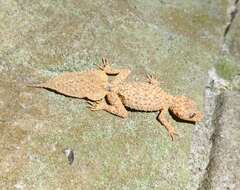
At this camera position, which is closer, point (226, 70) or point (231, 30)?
point (226, 70)

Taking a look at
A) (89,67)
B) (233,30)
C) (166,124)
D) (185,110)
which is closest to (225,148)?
(185,110)

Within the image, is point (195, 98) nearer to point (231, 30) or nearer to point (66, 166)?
point (231, 30)

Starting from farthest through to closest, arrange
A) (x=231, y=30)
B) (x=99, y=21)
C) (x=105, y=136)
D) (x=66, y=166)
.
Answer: (x=231, y=30), (x=99, y=21), (x=105, y=136), (x=66, y=166)

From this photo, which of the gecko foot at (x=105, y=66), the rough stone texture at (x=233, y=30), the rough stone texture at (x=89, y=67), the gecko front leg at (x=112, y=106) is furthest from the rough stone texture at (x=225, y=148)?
the gecko foot at (x=105, y=66)

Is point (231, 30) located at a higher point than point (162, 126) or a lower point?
higher

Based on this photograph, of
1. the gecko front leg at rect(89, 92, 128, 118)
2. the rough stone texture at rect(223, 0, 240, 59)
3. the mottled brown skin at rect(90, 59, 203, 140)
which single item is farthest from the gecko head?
the rough stone texture at rect(223, 0, 240, 59)

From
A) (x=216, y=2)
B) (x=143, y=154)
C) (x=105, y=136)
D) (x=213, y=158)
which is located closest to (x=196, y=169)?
(x=213, y=158)
